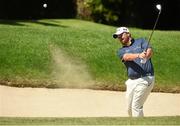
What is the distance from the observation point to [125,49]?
10.6 m

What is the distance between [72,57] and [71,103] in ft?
9.27

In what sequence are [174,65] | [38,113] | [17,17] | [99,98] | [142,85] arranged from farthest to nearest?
[17,17]
[174,65]
[99,98]
[38,113]
[142,85]

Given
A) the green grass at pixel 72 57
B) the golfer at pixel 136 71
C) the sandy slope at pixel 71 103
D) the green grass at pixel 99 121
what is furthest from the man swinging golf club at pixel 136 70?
the green grass at pixel 72 57

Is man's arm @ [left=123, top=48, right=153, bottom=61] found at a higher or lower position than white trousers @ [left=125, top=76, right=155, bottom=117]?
higher

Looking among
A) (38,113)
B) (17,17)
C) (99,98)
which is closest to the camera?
(38,113)

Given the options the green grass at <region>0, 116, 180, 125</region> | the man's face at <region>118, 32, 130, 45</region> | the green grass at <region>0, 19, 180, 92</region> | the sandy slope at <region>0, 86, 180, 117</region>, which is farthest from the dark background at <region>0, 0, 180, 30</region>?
the green grass at <region>0, 116, 180, 125</region>

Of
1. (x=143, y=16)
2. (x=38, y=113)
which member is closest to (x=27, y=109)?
(x=38, y=113)

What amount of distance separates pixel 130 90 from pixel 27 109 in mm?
3401

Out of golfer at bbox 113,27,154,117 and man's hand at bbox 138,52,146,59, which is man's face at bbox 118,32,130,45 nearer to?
golfer at bbox 113,27,154,117

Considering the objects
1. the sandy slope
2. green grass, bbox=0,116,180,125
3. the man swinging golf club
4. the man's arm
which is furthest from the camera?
the sandy slope

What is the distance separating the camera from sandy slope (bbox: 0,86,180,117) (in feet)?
44.5

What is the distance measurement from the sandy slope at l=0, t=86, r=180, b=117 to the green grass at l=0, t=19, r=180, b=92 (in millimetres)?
468

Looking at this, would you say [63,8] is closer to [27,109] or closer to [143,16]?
[143,16]

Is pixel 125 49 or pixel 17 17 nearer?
pixel 125 49
